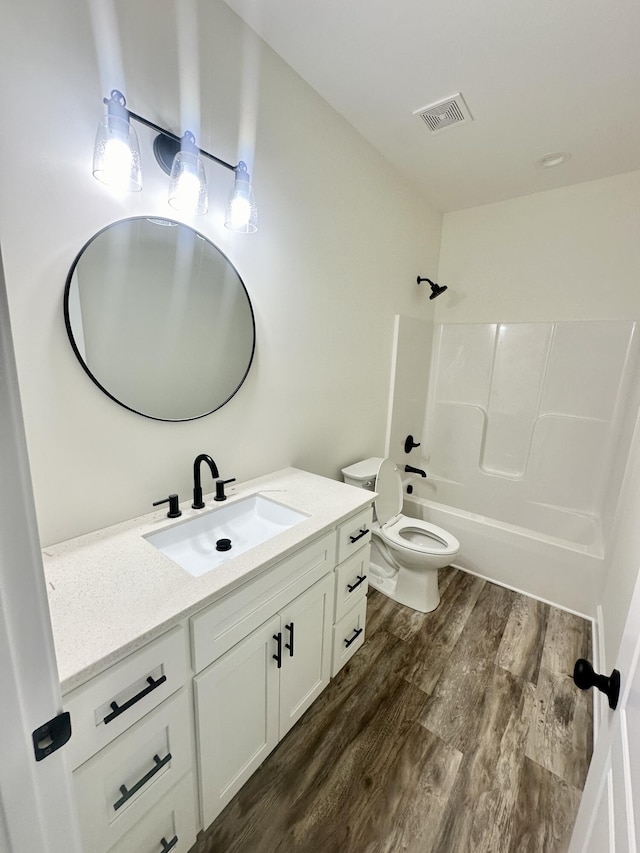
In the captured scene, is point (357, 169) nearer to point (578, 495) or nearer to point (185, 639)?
point (185, 639)

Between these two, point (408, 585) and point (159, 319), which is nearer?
point (159, 319)

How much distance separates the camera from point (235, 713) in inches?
42.7

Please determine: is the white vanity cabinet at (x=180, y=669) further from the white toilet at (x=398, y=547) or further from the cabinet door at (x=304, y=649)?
the white toilet at (x=398, y=547)

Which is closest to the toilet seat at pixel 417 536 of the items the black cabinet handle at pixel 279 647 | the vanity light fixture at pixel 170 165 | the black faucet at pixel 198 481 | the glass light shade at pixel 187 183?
the black cabinet handle at pixel 279 647

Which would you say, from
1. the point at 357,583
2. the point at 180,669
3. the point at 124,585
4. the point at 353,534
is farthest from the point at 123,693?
the point at 357,583

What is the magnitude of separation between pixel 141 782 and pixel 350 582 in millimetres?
941

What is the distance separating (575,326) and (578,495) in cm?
117

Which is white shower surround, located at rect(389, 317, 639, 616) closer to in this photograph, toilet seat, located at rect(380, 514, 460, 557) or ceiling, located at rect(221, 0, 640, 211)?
toilet seat, located at rect(380, 514, 460, 557)

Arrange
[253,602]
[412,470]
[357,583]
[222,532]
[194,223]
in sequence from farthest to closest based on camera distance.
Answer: [412,470] → [357,583] → [222,532] → [194,223] → [253,602]

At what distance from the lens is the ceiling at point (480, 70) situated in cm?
124

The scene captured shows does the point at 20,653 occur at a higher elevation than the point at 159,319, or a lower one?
lower

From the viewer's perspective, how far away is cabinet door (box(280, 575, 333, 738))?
1249 mm

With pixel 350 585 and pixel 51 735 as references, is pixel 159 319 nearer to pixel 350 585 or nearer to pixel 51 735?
pixel 51 735

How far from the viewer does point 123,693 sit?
2.59ft
